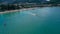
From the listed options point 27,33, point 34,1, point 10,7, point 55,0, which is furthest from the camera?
point 34,1

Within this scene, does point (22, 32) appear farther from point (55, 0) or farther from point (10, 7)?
point (55, 0)

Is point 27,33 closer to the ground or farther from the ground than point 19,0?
farther from the ground

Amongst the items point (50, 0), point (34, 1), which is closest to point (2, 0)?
point (34, 1)

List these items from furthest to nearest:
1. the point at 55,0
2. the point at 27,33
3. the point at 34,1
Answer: the point at 34,1, the point at 55,0, the point at 27,33

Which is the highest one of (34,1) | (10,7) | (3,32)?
(3,32)

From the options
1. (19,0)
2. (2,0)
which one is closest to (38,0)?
(19,0)

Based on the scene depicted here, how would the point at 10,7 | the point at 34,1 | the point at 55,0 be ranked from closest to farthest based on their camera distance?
1. the point at 10,7
2. the point at 55,0
3. the point at 34,1

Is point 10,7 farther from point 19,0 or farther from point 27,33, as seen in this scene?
point 19,0

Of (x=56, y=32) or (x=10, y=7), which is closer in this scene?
(x=56, y=32)

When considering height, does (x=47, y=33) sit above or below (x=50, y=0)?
above
